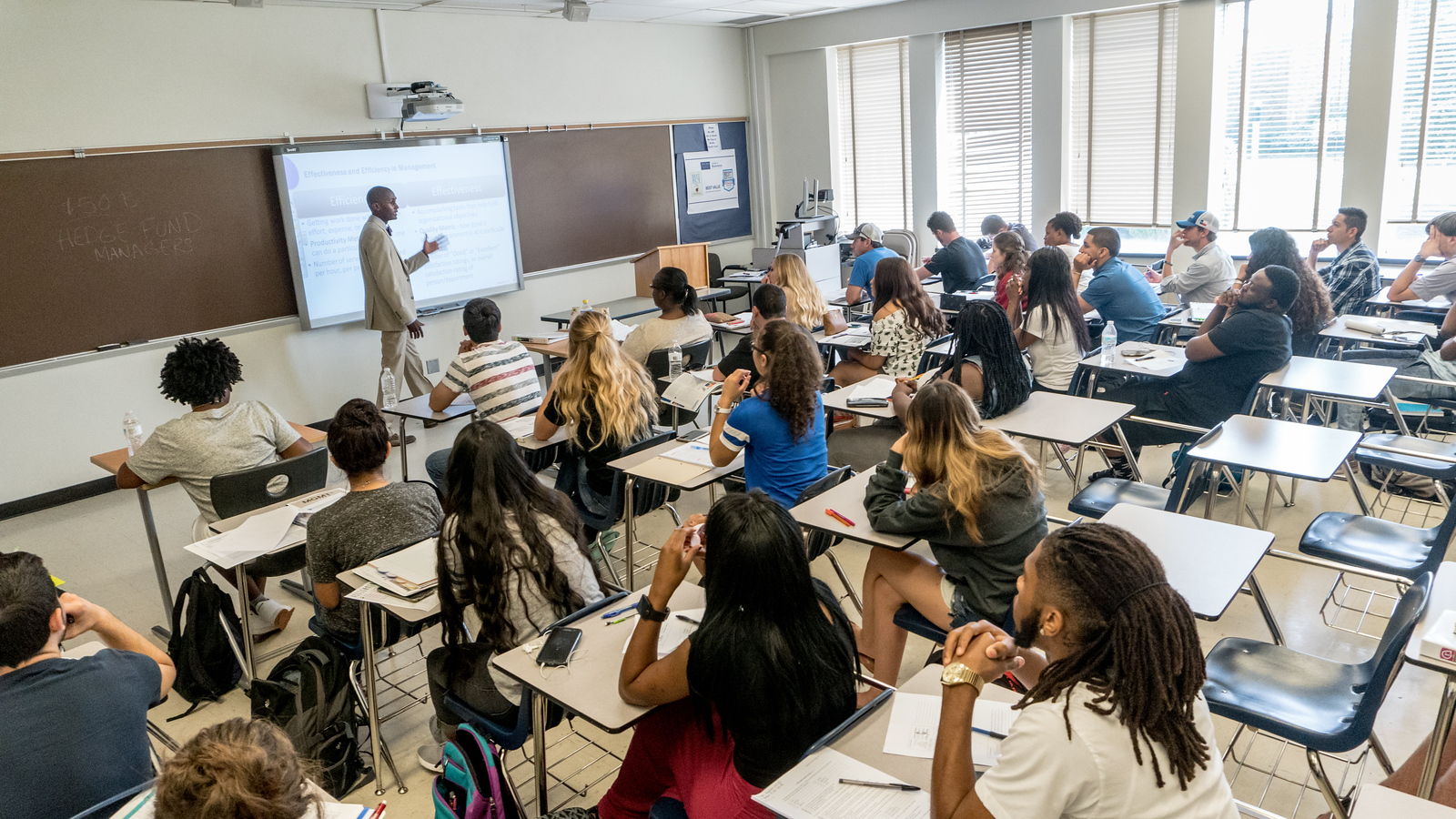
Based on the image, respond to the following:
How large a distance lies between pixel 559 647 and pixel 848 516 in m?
1.05

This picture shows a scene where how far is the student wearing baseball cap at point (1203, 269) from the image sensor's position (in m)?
5.98

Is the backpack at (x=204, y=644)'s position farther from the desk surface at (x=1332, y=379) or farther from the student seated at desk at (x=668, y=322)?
the desk surface at (x=1332, y=379)

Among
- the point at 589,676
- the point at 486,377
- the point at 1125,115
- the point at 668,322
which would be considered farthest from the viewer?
the point at 1125,115

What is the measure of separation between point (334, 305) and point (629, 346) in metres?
2.71

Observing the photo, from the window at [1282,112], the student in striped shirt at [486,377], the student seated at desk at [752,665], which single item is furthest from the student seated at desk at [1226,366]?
the window at [1282,112]

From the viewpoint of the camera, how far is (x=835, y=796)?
168 cm

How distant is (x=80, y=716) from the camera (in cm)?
193

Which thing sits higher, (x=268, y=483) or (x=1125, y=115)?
(x=1125, y=115)

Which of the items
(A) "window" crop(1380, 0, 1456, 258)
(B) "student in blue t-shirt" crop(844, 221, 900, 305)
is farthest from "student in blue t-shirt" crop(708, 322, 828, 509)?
(A) "window" crop(1380, 0, 1456, 258)

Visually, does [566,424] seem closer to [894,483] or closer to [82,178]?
[894,483]

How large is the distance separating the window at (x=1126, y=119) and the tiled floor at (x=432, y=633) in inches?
126

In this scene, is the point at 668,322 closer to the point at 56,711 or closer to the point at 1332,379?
the point at 1332,379

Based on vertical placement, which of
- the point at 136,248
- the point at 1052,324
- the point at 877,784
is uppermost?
the point at 136,248

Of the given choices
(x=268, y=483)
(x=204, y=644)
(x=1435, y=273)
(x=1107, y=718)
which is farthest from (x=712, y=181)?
(x=1107, y=718)
